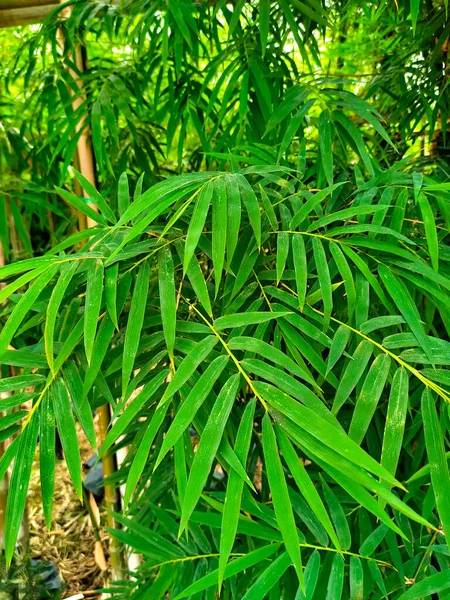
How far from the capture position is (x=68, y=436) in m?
0.50

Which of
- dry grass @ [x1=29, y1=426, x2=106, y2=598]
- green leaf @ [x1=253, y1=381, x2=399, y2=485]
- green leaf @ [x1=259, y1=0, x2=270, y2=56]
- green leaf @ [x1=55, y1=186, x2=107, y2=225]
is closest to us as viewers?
green leaf @ [x1=253, y1=381, x2=399, y2=485]

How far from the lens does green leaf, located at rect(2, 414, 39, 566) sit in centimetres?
48

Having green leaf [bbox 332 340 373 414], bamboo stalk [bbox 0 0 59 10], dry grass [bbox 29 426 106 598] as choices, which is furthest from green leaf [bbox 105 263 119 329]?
dry grass [bbox 29 426 106 598]

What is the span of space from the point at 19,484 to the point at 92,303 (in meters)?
0.18

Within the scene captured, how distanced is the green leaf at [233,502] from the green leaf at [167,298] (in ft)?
0.31

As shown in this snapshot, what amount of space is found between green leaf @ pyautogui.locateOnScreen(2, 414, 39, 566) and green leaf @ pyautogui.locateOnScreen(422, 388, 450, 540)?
361mm

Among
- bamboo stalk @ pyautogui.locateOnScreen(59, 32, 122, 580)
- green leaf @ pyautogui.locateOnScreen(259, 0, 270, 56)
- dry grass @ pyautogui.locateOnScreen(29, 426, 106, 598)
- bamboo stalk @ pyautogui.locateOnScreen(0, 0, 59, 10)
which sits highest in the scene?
bamboo stalk @ pyautogui.locateOnScreen(0, 0, 59, 10)

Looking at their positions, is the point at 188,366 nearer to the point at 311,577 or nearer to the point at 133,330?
the point at 133,330

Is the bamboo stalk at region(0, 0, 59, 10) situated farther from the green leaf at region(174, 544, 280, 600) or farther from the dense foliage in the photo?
the green leaf at region(174, 544, 280, 600)

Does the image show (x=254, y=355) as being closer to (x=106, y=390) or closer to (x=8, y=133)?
(x=106, y=390)

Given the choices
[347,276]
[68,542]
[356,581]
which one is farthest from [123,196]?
[68,542]

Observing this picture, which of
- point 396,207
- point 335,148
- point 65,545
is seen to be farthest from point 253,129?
point 65,545

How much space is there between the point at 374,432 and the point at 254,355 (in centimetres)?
30

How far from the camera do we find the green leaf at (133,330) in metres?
0.49
